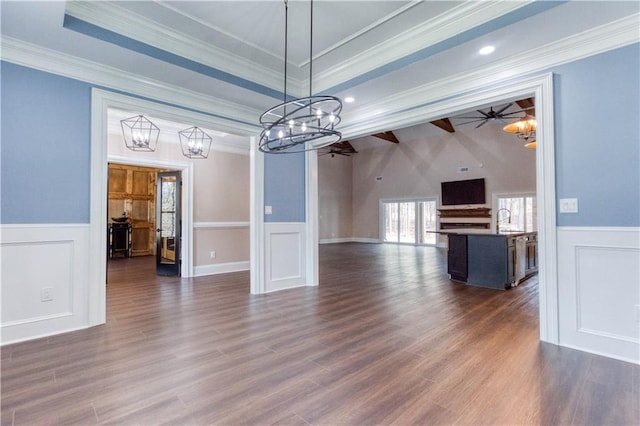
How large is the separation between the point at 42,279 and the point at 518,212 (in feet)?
39.7

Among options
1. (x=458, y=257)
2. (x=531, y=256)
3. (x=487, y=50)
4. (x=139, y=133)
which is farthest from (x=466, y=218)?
(x=139, y=133)

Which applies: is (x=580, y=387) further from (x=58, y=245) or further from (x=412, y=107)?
(x=58, y=245)

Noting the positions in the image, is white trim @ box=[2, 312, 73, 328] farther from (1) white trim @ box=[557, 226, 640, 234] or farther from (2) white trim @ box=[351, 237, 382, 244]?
(2) white trim @ box=[351, 237, 382, 244]

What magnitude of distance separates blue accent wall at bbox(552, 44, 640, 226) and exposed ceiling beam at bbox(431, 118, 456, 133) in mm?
8520

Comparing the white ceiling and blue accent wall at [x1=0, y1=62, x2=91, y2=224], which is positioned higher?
the white ceiling

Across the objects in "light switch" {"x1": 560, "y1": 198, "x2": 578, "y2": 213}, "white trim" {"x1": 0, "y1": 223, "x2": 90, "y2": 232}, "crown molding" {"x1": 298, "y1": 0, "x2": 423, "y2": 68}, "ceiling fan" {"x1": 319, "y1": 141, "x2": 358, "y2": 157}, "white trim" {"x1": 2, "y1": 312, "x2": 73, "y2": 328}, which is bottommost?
"white trim" {"x1": 2, "y1": 312, "x2": 73, "y2": 328}

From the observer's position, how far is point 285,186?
191 inches

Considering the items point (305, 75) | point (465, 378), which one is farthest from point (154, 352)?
point (305, 75)

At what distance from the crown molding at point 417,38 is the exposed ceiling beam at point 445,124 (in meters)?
8.02

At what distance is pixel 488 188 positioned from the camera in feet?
36.3

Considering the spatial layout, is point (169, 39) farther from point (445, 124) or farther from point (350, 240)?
point (350, 240)

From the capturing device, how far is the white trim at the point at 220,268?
5.99 meters

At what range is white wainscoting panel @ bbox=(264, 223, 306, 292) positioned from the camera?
4.65 m

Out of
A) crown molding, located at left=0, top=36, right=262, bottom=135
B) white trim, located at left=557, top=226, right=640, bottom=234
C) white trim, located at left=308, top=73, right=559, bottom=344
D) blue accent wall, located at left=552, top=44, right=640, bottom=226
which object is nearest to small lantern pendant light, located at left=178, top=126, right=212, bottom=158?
crown molding, located at left=0, top=36, right=262, bottom=135
